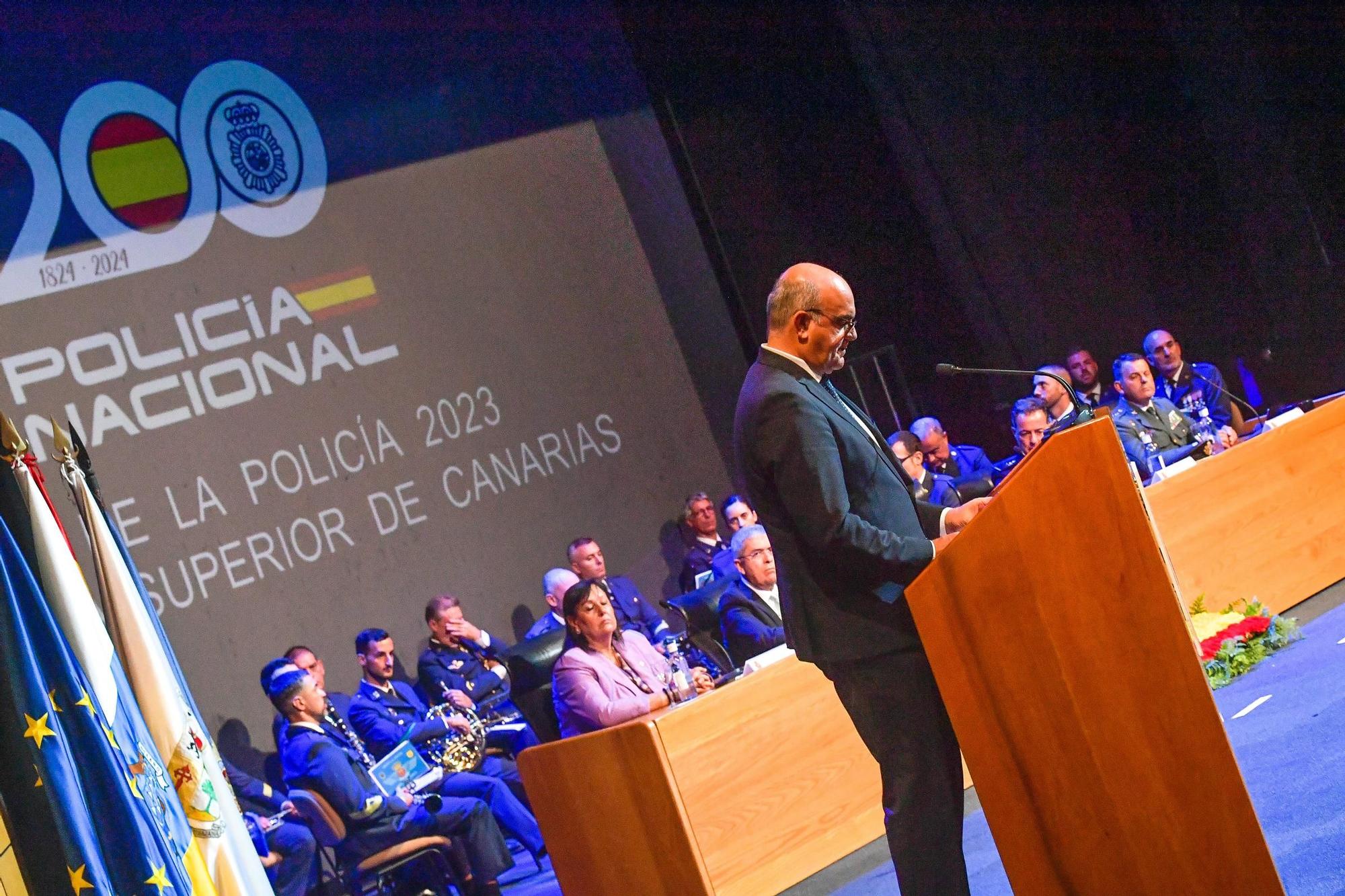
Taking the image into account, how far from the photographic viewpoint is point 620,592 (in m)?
7.33

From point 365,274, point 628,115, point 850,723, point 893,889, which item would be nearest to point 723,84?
point 628,115

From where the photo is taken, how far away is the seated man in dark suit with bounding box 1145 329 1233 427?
7.38 meters

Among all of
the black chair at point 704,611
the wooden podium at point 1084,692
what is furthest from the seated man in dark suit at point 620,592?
the wooden podium at point 1084,692

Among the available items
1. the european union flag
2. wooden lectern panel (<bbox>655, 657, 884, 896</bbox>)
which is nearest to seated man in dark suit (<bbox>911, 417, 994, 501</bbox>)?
wooden lectern panel (<bbox>655, 657, 884, 896</bbox>)

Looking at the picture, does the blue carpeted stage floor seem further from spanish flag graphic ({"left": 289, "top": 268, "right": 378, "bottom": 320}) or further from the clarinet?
spanish flag graphic ({"left": 289, "top": 268, "right": 378, "bottom": 320})

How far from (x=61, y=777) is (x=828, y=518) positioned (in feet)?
5.11

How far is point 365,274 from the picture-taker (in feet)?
23.8

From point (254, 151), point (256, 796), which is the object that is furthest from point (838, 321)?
point (254, 151)

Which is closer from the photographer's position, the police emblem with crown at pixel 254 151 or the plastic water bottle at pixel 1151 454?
the plastic water bottle at pixel 1151 454

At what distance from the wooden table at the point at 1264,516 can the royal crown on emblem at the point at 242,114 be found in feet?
15.2

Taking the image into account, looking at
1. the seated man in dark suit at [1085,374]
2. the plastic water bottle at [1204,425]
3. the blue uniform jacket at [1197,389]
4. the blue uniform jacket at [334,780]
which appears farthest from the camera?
the seated man in dark suit at [1085,374]

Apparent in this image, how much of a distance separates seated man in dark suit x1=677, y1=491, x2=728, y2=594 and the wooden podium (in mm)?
4849

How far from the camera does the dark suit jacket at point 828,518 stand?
2666mm

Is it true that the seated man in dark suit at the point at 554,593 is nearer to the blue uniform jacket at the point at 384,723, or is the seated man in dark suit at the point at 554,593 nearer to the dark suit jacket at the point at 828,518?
the blue uniform jacket at the point at 384,723
